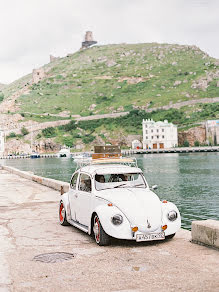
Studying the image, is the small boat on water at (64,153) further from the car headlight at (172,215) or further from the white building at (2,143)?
the car headlight at (172,215)

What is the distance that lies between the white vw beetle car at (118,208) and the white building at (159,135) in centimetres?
13511

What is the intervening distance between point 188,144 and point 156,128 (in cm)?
1419

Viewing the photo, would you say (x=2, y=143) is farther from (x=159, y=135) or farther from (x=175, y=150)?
(x=175, y=150)

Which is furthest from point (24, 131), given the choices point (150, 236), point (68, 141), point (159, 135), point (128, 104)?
point (150, 236)

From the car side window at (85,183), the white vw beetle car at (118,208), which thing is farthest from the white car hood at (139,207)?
the car side window at (85,183)

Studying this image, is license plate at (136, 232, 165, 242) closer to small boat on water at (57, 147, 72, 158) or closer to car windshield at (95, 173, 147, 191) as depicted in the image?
car windshield at (95, 173, 147, 191)

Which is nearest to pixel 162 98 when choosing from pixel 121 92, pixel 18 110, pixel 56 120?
pixel 121 92

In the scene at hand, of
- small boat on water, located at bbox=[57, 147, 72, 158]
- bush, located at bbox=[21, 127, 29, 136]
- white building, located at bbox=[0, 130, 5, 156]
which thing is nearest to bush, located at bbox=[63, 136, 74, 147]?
small boat on water, located at bbox=[57, 147, 72, 158]

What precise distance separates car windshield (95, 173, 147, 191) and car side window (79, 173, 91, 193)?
0.29m

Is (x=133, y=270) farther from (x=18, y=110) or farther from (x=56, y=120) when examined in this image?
(x=18, y=110)

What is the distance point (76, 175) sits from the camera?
11328mm

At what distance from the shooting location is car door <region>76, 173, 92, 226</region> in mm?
9820

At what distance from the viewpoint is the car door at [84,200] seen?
9820 millimetres

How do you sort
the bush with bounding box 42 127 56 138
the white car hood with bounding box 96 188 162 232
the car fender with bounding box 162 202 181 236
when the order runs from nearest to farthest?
the white car hood with bounding box 96 188 162 232 → the car fender with bounding box 162 202 181 236 → the bush with bounding box 42 127 56 138
